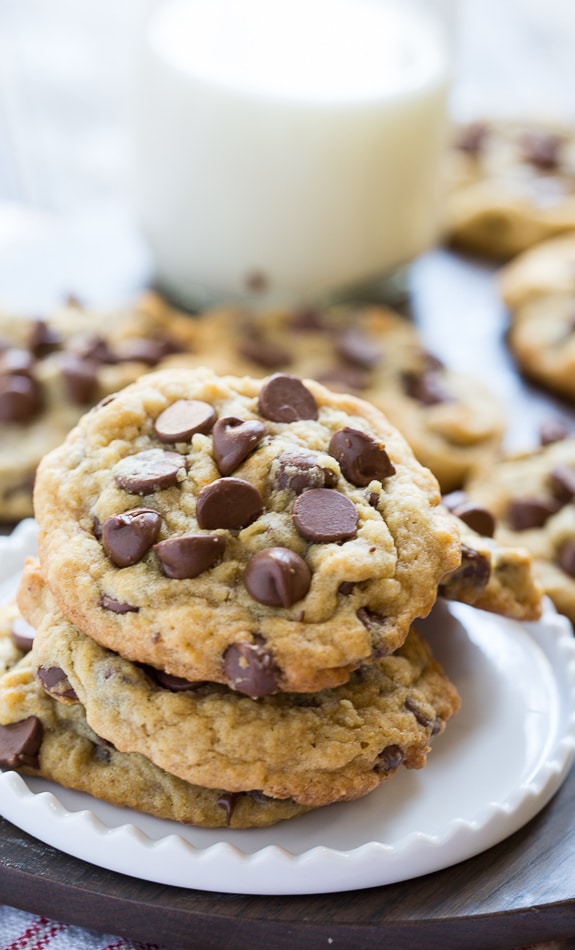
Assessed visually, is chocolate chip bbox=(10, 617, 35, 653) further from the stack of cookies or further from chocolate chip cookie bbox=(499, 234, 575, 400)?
chocolate chip cookie bbox=(499, 234, 575, 400)

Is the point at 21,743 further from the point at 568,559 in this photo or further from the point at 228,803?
the point at 568,559

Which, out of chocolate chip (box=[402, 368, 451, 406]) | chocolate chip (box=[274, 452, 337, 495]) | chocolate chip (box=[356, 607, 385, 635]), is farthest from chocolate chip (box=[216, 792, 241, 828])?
chocolate chip (box=[402, 368, 451, 406])

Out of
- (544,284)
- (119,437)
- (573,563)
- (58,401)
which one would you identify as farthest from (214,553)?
(544,284)

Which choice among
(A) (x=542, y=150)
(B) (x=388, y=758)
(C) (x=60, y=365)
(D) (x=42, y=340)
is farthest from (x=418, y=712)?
(A) (x=542, y=150)

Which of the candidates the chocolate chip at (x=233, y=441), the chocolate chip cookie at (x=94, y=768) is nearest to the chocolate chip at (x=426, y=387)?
the chocolate chip at (x=233, y=441)

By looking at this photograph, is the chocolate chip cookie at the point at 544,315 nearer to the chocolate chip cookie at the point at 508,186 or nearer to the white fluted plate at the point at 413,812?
the chocolate chip cookie at the point at 508,186

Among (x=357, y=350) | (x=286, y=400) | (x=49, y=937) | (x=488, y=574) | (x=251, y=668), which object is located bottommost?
(x=49, y=937)

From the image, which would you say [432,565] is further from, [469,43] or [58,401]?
[469,43]
